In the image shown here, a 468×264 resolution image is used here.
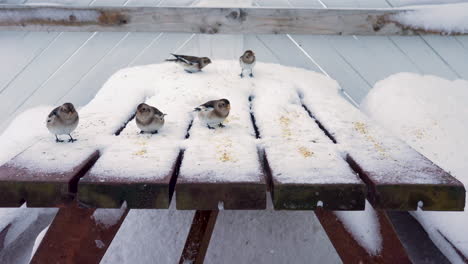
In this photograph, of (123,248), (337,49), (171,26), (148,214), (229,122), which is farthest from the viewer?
(337,49)

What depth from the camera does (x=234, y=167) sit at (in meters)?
1.65

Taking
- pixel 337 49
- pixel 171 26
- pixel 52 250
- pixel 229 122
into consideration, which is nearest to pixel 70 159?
pixel 52 250

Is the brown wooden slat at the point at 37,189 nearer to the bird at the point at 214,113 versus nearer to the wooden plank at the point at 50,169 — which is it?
the wooden plank at the point at 50,169

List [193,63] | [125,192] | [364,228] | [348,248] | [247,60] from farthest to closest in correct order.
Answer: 1. [193,63]
2. [247,60]
3. [364,228]
4. [348,248]
5. [125,192]

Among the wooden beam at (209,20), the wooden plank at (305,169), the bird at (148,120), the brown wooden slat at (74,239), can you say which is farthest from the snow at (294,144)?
the wooden beam at (209,20)

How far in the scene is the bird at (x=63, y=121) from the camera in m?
2.04

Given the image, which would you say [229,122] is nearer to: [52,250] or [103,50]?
[52,250]

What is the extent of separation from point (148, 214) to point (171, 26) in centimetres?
231

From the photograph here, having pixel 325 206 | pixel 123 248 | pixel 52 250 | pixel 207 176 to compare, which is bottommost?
pixel 123 248

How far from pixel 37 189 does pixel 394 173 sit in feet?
4.58

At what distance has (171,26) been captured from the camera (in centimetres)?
471

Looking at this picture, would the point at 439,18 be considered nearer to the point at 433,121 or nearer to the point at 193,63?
the point at 433,121

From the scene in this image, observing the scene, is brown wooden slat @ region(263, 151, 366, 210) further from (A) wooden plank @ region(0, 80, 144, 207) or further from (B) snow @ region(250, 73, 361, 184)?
(A) wooden plank @ region(0, 80, 144, 207)

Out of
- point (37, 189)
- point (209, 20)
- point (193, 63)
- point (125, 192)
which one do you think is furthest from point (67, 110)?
point (209, 20)
